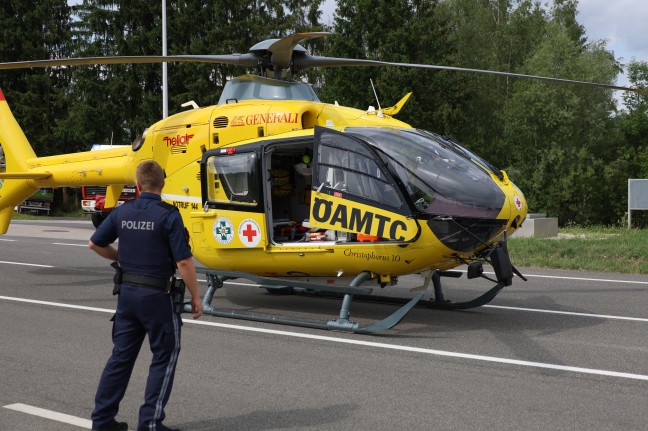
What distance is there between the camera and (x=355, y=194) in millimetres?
8008

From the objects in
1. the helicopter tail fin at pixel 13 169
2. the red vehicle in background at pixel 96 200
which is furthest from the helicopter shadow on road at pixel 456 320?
the red vehicle in background at pixel 96 200

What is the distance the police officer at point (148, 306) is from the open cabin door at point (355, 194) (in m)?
3.47

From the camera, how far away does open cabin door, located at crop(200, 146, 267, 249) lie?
8773mm

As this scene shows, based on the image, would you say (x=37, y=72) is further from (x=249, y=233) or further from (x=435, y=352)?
(x=435, y=352)

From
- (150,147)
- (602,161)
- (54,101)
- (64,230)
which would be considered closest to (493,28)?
(602,161)

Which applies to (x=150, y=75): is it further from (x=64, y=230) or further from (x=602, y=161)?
(x=602, y=161)

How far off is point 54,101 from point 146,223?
140 ft

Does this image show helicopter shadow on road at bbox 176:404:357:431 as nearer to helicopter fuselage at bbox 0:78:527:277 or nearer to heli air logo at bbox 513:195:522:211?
helicopter fuselage at bbox 0:78:527:277

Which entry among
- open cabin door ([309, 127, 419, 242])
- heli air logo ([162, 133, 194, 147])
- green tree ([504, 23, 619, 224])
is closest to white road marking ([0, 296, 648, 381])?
open cabin door ([309, 127, 419, 242])

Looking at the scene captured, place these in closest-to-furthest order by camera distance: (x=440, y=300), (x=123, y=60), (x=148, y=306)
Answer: (x=148, y=306), (x=123, y=60), (x=440, y=300)

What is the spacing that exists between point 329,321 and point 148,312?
407 centimetres

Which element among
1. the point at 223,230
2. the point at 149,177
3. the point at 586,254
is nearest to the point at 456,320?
the point at 223,230

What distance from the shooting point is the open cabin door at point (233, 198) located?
28.8 feet

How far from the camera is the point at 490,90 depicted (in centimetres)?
4316
